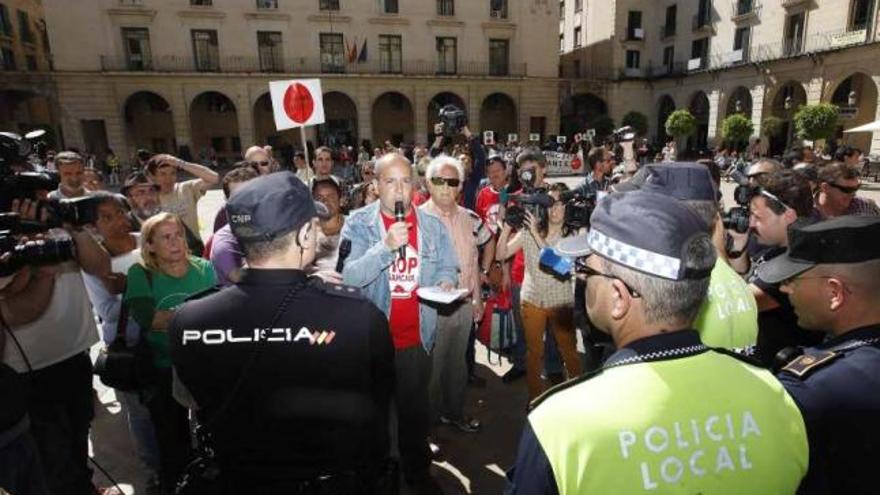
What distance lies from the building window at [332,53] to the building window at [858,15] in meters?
26.7

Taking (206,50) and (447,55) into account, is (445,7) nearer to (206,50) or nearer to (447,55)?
(447,55)

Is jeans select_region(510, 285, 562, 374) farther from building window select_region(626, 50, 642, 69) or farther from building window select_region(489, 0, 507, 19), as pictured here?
building window select_region(626, 50, 642, 69)

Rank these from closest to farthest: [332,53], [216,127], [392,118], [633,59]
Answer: [332,53] < [216,127] < [392,118] < [633,59]

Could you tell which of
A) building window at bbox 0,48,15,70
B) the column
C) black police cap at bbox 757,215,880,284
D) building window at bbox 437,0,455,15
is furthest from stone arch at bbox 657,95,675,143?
building window at bbox 0,48,15,70

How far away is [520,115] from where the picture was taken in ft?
111

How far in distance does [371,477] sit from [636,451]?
1.13 m

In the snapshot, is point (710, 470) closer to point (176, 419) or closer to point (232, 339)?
point (232, 339)

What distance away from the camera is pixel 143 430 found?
11.0 feet

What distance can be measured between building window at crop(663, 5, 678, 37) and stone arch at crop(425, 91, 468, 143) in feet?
51.6

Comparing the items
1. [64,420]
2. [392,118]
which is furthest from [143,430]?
[392,118]

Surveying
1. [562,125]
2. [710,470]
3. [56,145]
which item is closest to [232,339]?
[710,470]

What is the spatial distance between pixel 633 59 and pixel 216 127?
29884 mm

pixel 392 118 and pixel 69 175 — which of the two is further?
pixel 392 118

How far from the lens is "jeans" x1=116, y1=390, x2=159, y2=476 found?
3.30m
